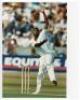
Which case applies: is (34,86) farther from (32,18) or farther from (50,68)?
(32,18)

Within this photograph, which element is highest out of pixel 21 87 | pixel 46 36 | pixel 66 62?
pixel 46 36

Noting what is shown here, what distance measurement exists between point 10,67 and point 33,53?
0.39 ft

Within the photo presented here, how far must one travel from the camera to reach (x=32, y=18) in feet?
5.05

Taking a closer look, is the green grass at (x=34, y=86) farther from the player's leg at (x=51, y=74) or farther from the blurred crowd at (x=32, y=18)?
the blurred crowd at (x=32, y=18)

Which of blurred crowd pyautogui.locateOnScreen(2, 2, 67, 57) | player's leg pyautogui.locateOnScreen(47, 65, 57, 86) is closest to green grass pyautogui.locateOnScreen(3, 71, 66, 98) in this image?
player's leg pyautogui.locateOnScreen(47, 65, 57, 86)

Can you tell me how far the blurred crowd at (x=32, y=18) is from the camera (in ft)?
5.05

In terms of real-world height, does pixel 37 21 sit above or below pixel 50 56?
above

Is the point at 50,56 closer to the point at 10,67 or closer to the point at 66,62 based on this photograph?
the point at 66,62

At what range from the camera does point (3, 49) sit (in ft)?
5.07

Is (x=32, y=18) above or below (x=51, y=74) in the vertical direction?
above

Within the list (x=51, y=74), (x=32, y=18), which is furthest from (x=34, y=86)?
(x=32, y=18)

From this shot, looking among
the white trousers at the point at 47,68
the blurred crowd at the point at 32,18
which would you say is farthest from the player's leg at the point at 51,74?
the blurred crowd at the point at 32,18

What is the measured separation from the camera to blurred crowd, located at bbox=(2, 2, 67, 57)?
1540mm
